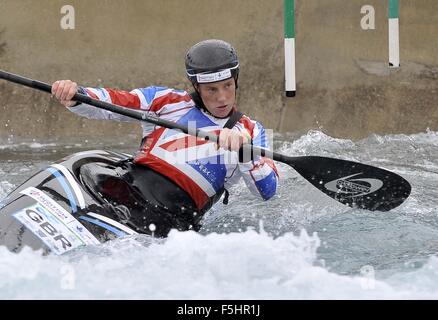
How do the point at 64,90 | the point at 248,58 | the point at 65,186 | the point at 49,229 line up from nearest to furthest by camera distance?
1. the point at 49,229
2. the point at 65,186
3. the point at 64,90
4. the point at 248,58

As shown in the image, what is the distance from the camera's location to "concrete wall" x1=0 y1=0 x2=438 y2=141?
7902mm

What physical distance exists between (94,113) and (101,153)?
0.21 m

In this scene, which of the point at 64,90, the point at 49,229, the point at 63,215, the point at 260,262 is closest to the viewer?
the point at 260,262

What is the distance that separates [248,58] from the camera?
26.6 feet

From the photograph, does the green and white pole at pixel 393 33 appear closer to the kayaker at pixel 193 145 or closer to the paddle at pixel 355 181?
the paddle at pixel 355 181

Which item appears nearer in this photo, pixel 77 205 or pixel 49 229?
pixel 49 229

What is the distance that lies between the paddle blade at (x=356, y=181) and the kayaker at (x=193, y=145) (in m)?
0.23

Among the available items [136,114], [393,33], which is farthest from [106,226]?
[393,33]

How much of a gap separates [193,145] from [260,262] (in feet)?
3.18

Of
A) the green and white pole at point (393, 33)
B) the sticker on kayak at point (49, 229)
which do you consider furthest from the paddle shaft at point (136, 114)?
the green and white pole at point (393, 33)

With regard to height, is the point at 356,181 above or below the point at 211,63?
below

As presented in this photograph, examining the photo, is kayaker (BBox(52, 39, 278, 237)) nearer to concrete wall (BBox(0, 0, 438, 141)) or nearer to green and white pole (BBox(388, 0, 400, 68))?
green and white pole (BBox(388, 0, 400, 68))

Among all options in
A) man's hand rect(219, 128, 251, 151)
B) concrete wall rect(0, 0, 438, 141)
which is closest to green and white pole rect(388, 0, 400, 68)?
concrete wall rect(0, 0, 438, 141)

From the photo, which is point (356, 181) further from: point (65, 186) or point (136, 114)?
point (65, 186)
